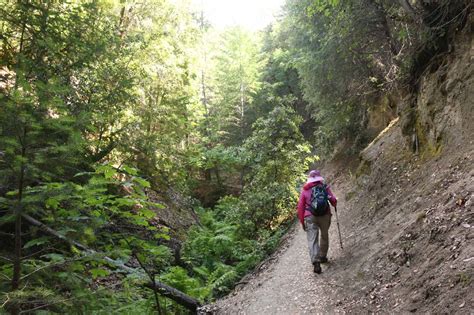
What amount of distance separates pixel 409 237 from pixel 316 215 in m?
2.01

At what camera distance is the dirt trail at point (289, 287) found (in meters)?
6.41

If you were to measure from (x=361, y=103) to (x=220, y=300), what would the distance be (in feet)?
31.9

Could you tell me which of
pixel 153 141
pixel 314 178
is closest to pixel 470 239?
pixel 314 178

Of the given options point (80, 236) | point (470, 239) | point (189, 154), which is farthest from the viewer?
point (189, 154)

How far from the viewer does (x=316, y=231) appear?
7340 millimetres

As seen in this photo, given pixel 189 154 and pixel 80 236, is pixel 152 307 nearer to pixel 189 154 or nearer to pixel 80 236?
pixel 80 236

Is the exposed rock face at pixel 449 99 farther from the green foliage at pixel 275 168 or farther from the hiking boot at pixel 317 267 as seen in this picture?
the green foliage at pixel 275 168

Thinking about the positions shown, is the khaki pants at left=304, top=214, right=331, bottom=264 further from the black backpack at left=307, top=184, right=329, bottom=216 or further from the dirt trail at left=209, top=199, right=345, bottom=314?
the dirt trail at left=209, top=199, right=345, bottom=314

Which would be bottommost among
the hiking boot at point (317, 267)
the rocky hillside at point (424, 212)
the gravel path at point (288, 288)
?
the gravel path at point (288, 288)

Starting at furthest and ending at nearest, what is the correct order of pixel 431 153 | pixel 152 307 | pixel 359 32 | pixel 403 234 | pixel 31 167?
pixel 359 32 → pixel 431 153 → pixel 152 307 → pixel 403 234 → pixel 31 167

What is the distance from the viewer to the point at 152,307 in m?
6.87

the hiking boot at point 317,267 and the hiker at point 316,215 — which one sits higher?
the hiker at point 316,215

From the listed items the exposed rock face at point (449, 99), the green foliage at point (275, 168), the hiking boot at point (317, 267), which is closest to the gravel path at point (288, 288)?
the hiking boot at point (317, 267)

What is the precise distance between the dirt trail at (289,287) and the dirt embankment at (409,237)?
3 centimetres
